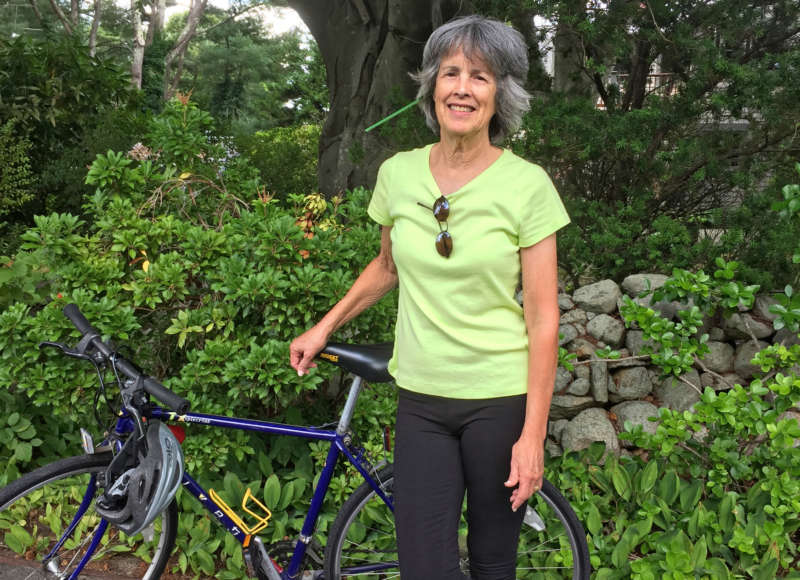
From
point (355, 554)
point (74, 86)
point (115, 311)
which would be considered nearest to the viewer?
point (355, 554)

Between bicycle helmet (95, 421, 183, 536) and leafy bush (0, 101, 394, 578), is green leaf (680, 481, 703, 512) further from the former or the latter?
bicycle helmet (95, 421, 183, 536)

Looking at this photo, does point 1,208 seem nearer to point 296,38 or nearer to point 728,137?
point 728,137

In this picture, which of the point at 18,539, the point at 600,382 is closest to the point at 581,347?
the point at 600,382

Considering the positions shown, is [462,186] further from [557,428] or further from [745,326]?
[745,326]

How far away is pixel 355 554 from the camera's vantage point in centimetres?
283

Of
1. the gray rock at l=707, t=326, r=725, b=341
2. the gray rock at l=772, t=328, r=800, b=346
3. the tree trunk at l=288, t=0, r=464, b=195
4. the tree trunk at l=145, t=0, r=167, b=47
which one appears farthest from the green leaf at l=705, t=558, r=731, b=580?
the tree trunk at l=145, t=0, r=167, b=47

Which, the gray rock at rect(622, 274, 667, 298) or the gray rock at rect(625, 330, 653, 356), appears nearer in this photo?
the gray rock at rect(625, 330, 653, 356)

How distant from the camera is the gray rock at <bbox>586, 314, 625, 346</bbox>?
4.50 metres

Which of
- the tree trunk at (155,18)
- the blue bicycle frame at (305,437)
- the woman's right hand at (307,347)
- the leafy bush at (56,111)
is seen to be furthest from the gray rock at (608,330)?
the tree trunk at (155,18)

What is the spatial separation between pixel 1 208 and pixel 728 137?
562cm

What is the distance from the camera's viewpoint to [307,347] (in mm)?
2453

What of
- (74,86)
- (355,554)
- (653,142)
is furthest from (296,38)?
(355,554)

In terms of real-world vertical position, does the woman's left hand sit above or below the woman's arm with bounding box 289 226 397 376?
below

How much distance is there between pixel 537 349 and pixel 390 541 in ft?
4.86
